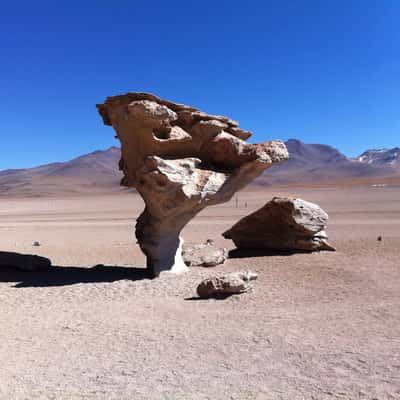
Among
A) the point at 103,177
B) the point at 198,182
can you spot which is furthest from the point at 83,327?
the point at 103,177

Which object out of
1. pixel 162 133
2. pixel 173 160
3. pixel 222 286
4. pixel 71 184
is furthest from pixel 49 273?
pixel 71 184

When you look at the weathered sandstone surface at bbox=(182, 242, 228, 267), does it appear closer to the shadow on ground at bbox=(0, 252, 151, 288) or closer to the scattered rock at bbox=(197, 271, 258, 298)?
the shadow on ground at bbox=(0, 252, 151, 288)

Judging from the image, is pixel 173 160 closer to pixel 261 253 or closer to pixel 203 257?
pixel 203 257

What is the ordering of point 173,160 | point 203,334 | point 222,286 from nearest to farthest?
point 203,334, point 222,286, point 173,160

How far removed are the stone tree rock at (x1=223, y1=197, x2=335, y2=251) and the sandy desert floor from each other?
1.15 meters

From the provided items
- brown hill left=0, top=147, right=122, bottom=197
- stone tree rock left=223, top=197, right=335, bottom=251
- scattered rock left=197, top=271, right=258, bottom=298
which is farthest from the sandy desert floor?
brown hill left=0, top=147, right=122, bottom=197

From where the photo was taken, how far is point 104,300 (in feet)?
30.1

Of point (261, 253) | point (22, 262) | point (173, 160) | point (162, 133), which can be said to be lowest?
point (261, 253)

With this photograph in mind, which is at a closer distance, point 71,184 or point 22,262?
point 22,262

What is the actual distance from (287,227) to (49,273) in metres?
7.21

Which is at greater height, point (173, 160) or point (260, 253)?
point (173, 160)

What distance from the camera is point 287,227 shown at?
46.1 ft

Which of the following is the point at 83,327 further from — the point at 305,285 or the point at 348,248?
the point at 348,248

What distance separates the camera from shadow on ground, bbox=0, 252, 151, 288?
11.1 metres
